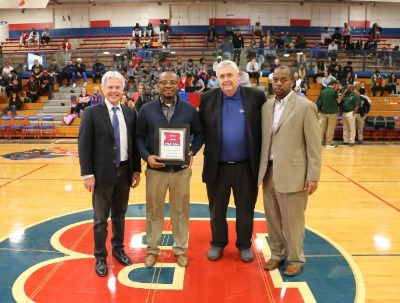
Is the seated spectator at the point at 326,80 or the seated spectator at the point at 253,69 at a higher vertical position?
the seated spectator at the point at 253,69

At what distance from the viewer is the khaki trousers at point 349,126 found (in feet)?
38.9

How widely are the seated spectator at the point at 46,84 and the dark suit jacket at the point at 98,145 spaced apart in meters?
13.0

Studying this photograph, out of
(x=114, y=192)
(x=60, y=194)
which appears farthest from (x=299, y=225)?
(x=60, y=194)

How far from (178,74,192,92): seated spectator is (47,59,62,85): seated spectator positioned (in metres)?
5.35

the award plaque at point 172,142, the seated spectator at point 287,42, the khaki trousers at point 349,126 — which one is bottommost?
the khaki trousers at point 349,126

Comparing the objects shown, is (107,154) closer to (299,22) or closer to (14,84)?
(14,84)

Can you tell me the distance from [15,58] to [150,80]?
6615 mm

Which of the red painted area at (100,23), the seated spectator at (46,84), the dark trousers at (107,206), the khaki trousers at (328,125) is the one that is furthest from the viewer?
the red painted area at (100,23)

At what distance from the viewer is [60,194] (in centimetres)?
669

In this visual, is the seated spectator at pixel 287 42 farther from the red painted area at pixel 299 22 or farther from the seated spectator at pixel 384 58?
the seated spectator at pixel 384 58

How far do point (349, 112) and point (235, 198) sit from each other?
29.0ft

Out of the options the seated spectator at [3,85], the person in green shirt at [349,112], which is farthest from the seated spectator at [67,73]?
the person in green shirt at [349,112]

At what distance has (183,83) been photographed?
1401cm

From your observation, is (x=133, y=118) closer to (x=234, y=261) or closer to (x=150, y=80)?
(x=234, y=261)
